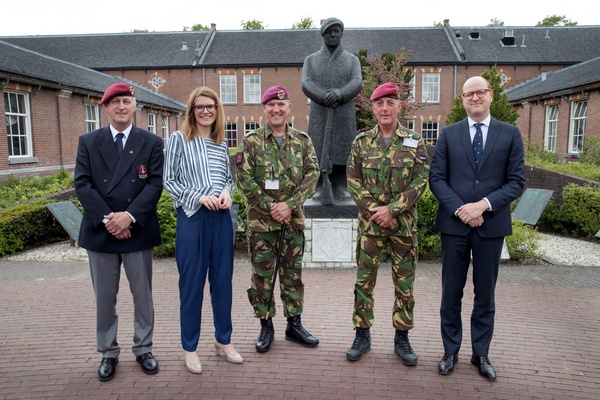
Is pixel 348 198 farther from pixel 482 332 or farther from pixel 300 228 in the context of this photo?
pixel 482 332

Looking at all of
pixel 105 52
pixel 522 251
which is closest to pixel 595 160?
pixel 522 251

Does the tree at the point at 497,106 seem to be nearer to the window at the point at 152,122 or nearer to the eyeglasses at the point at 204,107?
the eyeglasses at the point at 204,107

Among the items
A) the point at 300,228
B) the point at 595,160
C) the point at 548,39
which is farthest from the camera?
the point at 548,39

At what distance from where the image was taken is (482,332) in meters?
3.50

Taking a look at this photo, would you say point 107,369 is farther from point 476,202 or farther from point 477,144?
point 477,144

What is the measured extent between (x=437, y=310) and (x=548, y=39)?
124 ft

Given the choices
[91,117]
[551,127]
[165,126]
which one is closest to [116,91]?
[91,117]

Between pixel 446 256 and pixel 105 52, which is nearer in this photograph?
pixel 446 256

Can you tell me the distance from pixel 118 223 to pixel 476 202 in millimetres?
2539

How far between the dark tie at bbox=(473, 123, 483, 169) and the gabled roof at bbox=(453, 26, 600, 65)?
110 ft

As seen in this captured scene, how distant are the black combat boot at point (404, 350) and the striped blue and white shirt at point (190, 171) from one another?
73.1 inches

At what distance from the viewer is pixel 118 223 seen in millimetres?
3281

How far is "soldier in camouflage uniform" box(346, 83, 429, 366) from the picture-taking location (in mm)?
3604

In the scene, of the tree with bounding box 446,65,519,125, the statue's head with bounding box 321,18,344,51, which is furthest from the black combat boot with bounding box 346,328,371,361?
the tree with bounding box 446,65,519,125
